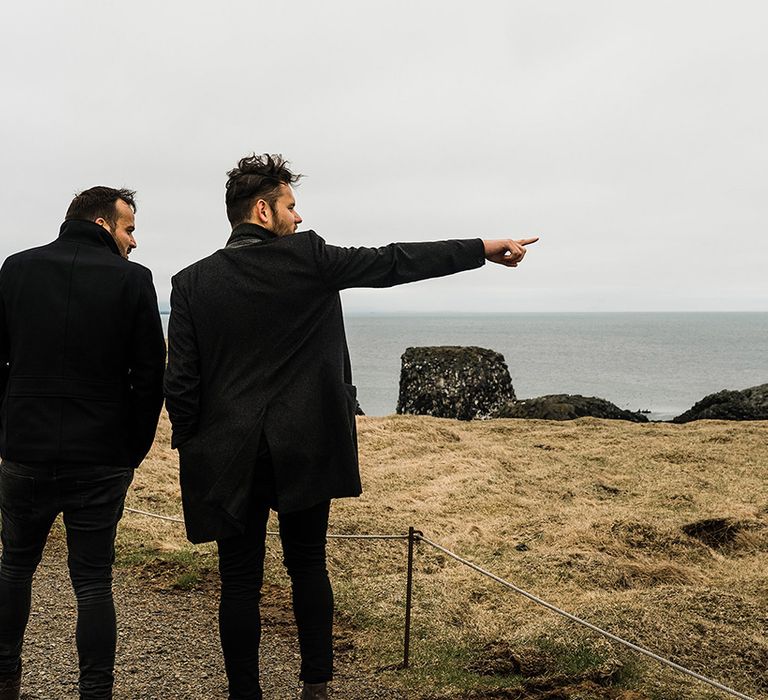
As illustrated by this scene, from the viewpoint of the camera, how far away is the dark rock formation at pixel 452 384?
15.5 meters

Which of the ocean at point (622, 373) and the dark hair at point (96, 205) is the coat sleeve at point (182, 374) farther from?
the ocean at point (622, 373)

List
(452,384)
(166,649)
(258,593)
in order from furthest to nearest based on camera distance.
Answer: (452,384) → (166,649) → (258,593)

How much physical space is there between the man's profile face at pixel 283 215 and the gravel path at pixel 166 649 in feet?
7.31

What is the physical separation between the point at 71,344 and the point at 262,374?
2.35ft

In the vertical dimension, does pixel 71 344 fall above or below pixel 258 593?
above

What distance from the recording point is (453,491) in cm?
891

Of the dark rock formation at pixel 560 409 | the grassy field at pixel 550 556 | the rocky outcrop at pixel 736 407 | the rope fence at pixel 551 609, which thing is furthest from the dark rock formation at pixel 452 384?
the rope fence at pixel 551 609

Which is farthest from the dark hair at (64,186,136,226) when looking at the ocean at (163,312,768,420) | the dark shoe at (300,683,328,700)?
the ocean at (163,312,768,420)

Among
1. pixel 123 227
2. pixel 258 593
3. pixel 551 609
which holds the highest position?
pixel 123 227

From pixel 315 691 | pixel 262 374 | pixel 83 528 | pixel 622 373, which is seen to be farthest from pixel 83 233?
pixel 622 373

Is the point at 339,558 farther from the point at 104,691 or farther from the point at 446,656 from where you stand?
the point at 104,691

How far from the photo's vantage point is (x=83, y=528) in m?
2.99

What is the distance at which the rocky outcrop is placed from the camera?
571 inches

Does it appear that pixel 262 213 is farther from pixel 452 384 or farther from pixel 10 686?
pixel 452 384
